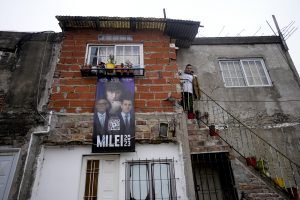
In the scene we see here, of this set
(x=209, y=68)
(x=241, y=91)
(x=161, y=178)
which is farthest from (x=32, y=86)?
(x=241, y=91)

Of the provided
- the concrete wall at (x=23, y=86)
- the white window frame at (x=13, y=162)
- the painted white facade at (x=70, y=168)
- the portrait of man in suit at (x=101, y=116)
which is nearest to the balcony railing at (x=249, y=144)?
the painted white facade at (x=70, y=168)

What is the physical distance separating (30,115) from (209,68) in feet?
21.0

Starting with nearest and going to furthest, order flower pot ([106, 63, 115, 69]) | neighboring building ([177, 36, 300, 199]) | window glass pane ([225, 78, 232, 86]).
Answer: flower pot ([106, 63, 115, 69])
neighboring building ([177, 36, 300, 199])
window glass pane ([225, 78, 232, 86])

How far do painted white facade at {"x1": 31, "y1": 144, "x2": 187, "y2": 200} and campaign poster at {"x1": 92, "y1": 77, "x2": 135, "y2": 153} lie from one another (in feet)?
0.86

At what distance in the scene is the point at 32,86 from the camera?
663cm

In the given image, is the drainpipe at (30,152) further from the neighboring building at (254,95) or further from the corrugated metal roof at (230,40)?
the corrugated metal roof at (230,40)

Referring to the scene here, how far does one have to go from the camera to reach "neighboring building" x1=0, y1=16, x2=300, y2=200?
558 centimetres

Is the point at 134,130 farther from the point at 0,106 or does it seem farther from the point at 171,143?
the point at 0,106

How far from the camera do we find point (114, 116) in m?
6.24

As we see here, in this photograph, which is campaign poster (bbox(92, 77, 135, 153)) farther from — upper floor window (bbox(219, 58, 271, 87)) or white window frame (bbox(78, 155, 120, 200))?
upper floor window (bbox(219, 58, 271, 87))

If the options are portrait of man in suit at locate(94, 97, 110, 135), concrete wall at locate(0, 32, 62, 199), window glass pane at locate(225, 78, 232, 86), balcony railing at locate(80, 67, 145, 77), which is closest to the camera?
concrete wall at locate(0, 32, 62, 199)

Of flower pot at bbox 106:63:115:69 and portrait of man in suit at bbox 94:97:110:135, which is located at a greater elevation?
flower pot at bbox 106:63:115:69

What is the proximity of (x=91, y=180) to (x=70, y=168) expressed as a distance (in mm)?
554

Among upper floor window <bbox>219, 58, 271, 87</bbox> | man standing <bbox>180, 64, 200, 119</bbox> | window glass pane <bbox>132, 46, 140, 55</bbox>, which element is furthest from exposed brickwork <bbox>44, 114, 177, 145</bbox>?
upper floor window <bbox>219, 58, 271, 87</bbox>
